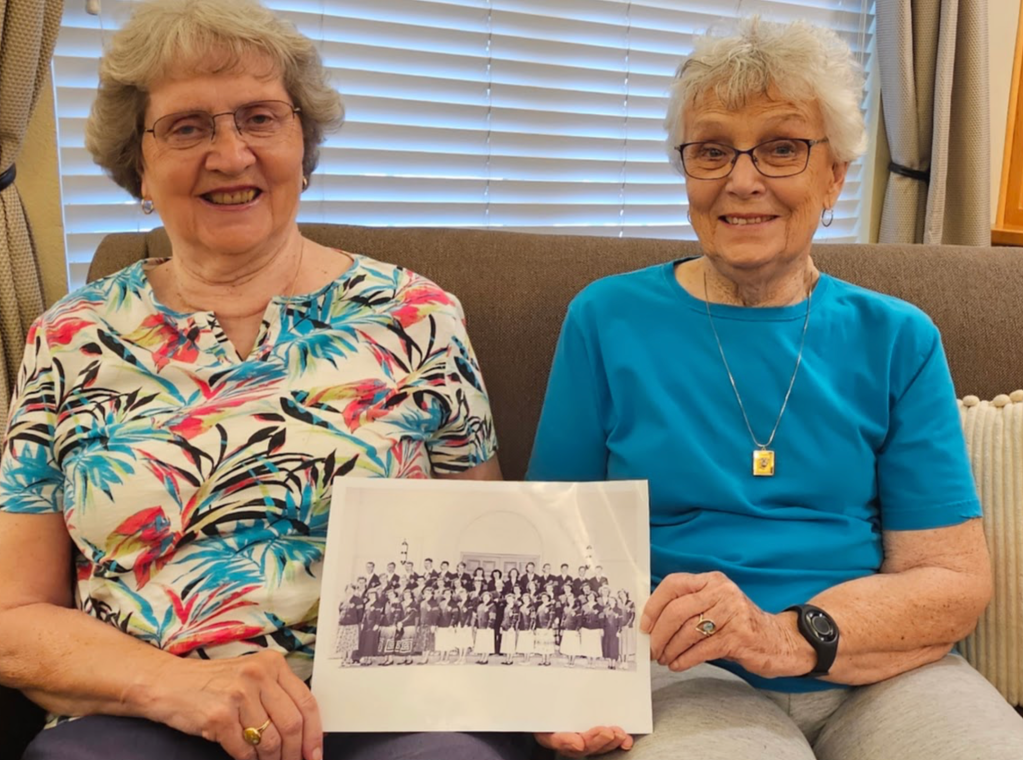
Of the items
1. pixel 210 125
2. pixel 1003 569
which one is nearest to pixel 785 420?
pixel 1003 569

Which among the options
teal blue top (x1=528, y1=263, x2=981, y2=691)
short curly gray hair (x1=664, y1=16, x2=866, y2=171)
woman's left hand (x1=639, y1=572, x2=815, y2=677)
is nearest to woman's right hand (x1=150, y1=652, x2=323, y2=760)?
woman's left hand (x1=639, y1=572, x2=815, y2=677)

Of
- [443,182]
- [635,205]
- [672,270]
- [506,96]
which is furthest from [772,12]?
[672,270]

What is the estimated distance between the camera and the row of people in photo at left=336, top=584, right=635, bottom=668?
103 centimetres

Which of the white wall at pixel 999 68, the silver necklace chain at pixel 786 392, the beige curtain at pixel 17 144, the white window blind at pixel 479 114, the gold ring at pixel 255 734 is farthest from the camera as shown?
the white wall at pixel 999 68

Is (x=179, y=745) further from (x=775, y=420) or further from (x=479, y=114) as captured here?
(x=479, y=114)

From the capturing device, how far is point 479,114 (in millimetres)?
2184

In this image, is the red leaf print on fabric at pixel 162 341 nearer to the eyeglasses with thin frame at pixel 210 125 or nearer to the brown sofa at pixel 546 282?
the eyeglasses with thin frame at pixel 210 125

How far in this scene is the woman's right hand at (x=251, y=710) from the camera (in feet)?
3.19

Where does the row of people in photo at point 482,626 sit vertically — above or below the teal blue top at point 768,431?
below

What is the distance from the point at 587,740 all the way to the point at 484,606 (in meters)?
0.19

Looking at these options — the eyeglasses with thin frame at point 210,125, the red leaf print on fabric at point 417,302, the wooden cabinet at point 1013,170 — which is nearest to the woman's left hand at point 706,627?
the red leaf print on fabric at point 417,302

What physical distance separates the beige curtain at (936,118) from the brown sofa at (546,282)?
2.55 feet

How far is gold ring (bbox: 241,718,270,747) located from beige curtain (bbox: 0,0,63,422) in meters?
0.90

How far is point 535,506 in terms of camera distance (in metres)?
1.10
